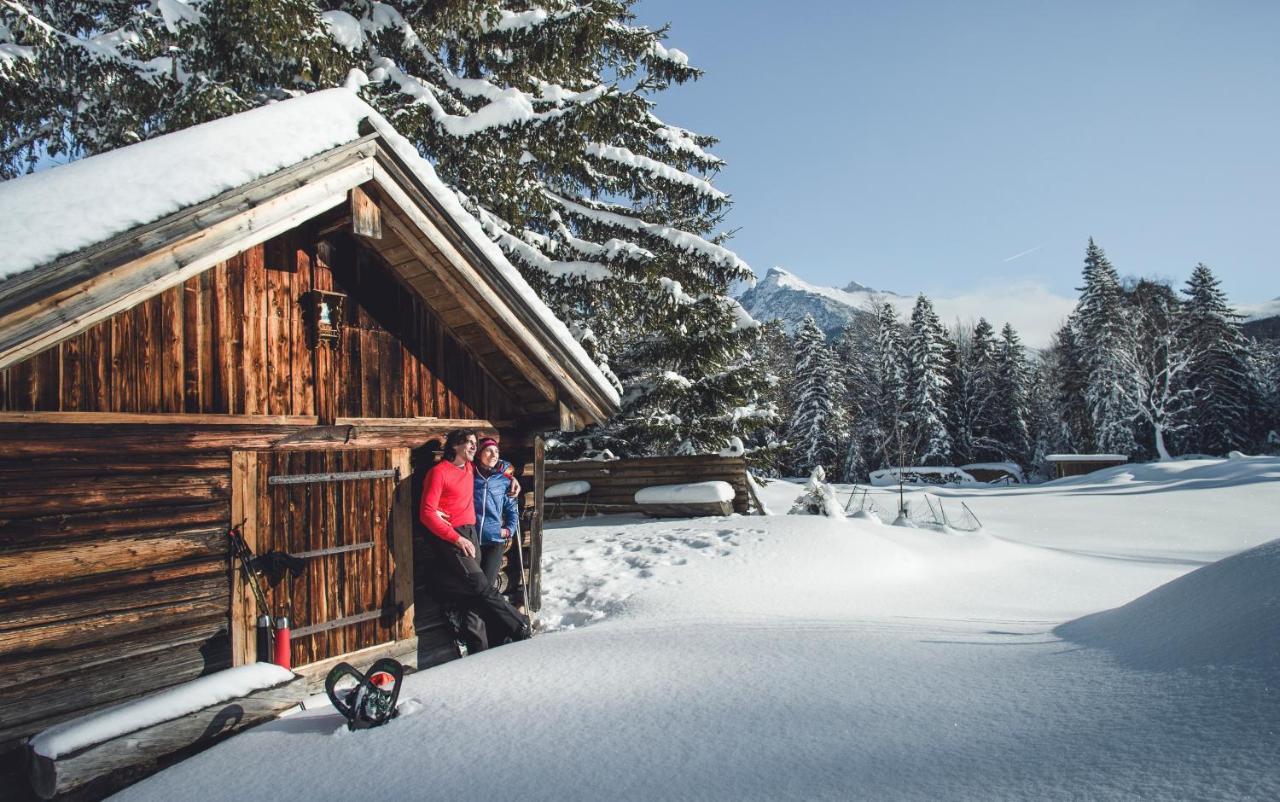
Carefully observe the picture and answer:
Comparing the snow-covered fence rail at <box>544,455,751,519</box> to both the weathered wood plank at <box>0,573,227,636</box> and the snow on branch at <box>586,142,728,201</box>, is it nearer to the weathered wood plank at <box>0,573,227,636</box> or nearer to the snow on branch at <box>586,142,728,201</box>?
the snow on branch at <box>586,142,728,201</box>

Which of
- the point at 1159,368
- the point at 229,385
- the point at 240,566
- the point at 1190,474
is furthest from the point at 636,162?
the point at 1159,368

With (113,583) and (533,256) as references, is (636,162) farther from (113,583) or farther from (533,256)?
(113,583)

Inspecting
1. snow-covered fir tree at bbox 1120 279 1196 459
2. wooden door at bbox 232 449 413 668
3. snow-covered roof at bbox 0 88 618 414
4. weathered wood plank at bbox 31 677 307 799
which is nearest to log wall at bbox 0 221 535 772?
wooden door at bbox 232 449 413 668

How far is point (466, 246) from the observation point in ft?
18.9

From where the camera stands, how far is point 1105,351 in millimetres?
37875

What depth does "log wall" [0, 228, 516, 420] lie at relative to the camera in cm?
437

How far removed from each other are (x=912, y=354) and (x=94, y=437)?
46032 millimetres

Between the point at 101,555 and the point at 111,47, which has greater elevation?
the point at 111,47

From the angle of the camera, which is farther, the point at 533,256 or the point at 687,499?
the point at 687,499

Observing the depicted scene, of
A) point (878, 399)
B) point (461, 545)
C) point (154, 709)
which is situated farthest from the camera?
point (878, 399)

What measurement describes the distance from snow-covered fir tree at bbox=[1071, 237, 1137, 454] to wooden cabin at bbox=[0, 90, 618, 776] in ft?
133

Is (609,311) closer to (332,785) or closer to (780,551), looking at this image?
(780,551)

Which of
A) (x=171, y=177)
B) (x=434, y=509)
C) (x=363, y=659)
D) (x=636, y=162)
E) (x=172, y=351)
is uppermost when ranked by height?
(x=636, y=162)

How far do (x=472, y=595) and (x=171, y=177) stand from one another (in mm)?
4045
